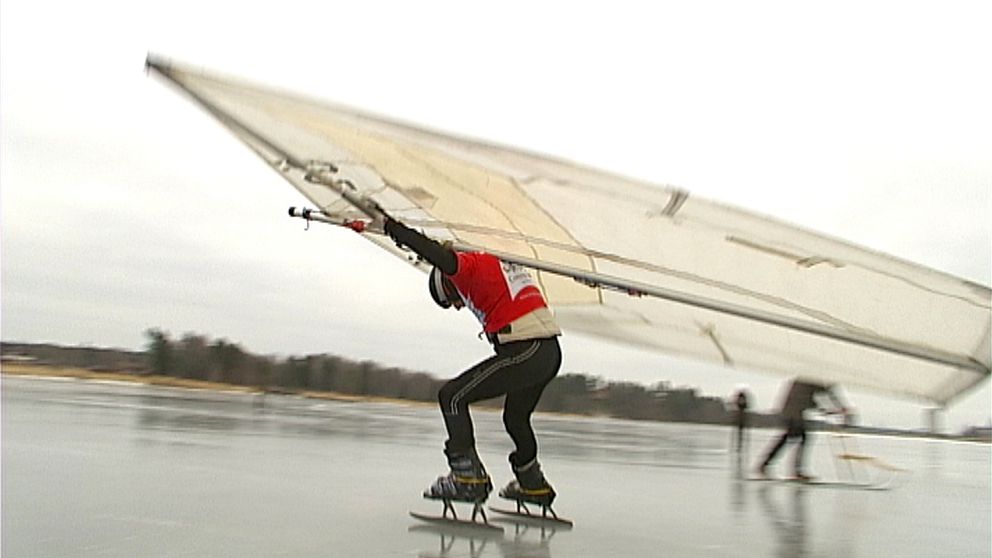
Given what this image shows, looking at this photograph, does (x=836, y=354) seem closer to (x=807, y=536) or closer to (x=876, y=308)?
(x=876, y=308)

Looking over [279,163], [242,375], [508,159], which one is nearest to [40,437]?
[279,163]

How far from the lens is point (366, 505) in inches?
210

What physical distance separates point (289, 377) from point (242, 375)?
2.30 meters

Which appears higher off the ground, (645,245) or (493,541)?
(645,245)

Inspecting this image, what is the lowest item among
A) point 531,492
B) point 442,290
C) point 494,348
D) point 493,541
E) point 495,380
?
point 493,541

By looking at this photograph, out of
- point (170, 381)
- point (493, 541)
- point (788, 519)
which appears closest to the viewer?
point (493, 541)

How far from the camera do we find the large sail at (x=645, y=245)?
4762 mm

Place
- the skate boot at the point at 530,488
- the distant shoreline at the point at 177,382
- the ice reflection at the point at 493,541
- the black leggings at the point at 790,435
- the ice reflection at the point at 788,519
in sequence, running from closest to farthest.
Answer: the ice reflection at the point at 493,541 < the ice reflection at the point at 788,519 < the skate boot at the point at 530,488 < the black leggings at the point at 790,435 < the distant shoreline at the point at 177,382

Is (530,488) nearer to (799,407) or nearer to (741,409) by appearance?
(799,407)

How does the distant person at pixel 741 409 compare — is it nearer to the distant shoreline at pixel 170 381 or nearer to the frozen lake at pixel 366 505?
the frozen lake at pixel 366 505

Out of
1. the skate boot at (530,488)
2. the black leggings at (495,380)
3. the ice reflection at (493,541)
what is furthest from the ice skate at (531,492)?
the black leggings at (495,380)

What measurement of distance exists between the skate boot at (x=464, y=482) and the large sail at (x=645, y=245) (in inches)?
50.4

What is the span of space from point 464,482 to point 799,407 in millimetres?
4824

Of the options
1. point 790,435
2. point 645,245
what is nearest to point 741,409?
point 790,435
